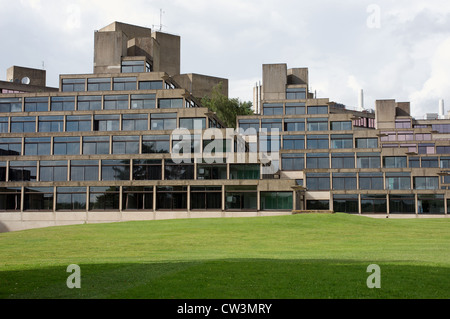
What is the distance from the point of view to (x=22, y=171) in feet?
249

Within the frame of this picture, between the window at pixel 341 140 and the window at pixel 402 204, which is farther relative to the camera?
the window at pixel 341 140

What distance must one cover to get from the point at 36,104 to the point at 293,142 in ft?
130

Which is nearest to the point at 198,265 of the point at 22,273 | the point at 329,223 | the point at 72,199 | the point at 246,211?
the point at 22,273

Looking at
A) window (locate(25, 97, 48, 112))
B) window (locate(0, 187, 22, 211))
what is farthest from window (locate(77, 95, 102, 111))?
window (locate(0, 187, 22, 211))

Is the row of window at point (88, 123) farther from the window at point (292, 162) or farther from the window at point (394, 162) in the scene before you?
the window at point (394, 162)

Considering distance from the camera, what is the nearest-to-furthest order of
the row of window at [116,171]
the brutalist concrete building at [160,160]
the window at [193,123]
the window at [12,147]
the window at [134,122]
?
the brutalist concrete building at [160,160] < the row of window at [116,171] < the window at [193,123] < the window at [134,122] < the window at [12,147]

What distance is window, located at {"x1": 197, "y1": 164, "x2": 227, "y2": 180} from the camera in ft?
240

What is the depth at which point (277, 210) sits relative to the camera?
6962cm

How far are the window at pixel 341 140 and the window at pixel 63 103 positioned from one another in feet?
131

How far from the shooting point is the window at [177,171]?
73.4 m

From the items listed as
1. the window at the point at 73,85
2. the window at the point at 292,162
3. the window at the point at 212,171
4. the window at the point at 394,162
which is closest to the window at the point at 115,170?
the window at the point at 212,171

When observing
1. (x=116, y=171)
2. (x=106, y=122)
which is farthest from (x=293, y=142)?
(x=116, y=171)

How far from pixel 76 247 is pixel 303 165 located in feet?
179
